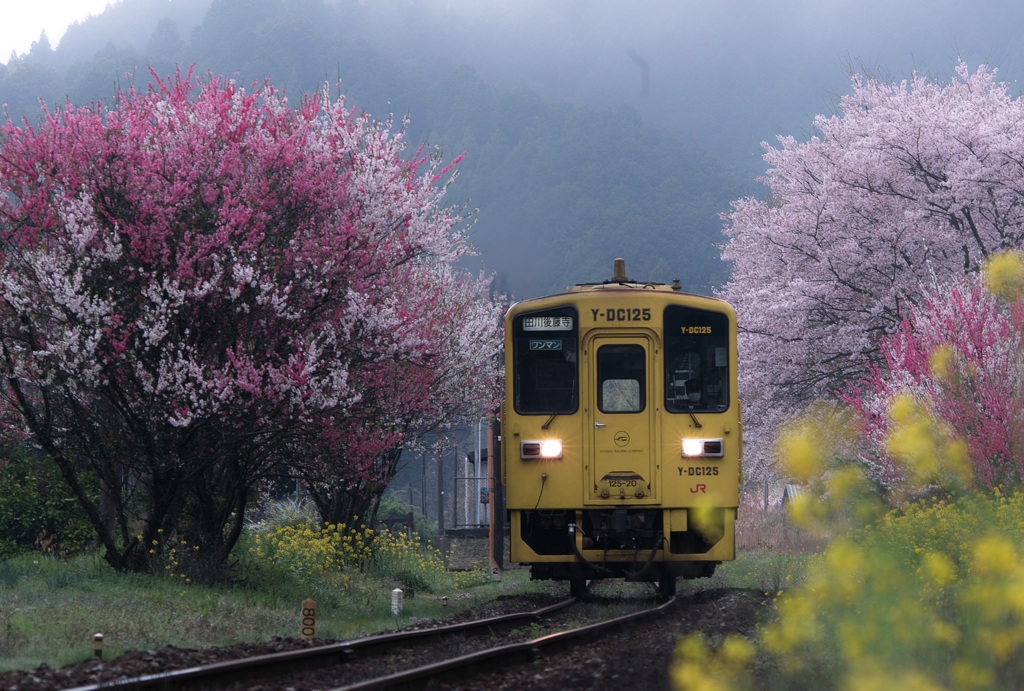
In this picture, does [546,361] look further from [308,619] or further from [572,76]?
[572,76]

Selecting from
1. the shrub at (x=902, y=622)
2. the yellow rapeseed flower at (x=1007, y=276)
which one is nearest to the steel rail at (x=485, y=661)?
the shrub at (x=902, y=622)

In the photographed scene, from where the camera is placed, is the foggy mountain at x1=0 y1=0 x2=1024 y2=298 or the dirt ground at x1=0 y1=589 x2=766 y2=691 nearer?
the dirt ground at x1=0 y1=589 x2=766 y2=691

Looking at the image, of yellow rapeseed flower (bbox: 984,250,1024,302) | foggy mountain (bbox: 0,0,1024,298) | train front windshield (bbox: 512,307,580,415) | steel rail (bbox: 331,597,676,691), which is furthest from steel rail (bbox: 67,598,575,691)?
foggy mountain (bbox: 0,0,1024,298)

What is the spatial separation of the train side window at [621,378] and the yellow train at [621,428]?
0.4 inches

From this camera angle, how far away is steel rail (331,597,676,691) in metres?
6.14

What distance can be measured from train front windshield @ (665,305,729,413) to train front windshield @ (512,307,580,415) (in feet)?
3.37

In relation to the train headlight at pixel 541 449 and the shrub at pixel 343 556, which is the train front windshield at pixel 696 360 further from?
the shrub at pixel 343 556

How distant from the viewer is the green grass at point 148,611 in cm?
755

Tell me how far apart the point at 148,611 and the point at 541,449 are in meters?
4.15

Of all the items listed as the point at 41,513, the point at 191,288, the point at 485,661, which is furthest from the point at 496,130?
the point at 485,661

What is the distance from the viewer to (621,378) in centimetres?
1084

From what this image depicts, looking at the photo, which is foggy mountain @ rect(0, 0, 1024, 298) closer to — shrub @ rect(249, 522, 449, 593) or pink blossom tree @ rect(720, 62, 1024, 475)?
pink blossom tree @ rect(720, 62, 1024, 475)

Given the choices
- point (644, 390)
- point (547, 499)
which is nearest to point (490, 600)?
point (547, 499)

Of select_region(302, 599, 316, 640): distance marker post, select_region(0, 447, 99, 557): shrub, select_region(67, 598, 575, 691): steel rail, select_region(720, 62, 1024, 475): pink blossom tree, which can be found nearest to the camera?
select_region(67, 598, 575, 691): steel rail
